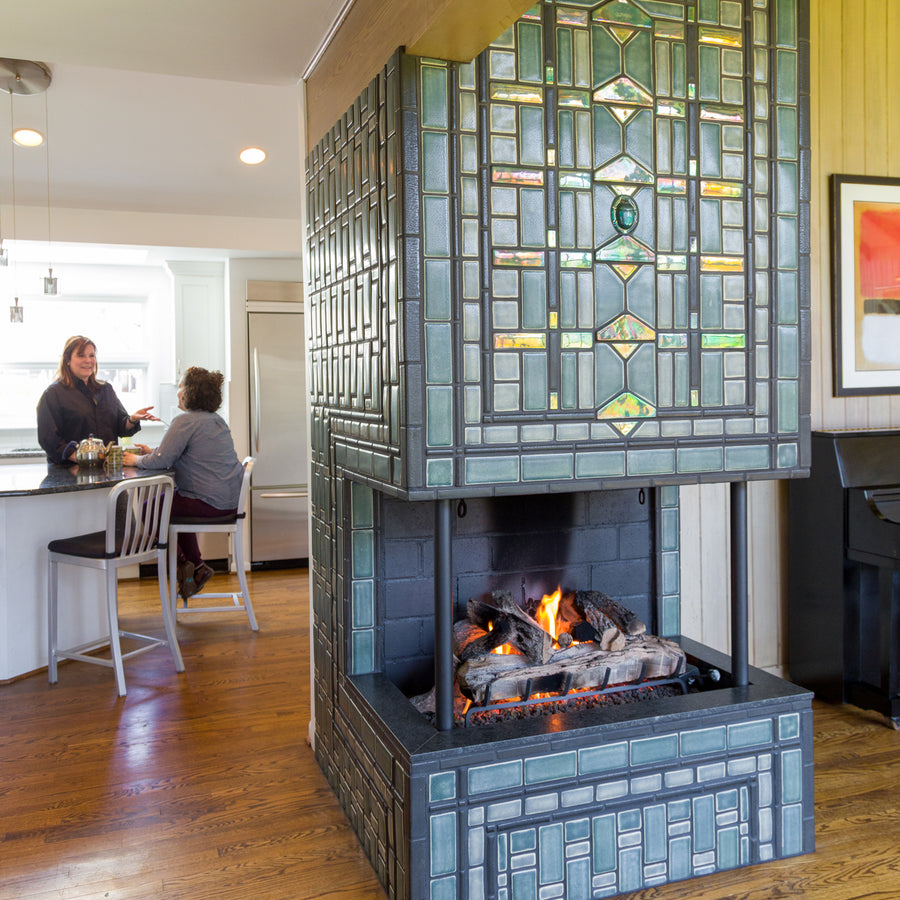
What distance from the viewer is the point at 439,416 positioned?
1899 mm

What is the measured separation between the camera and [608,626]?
246 cm

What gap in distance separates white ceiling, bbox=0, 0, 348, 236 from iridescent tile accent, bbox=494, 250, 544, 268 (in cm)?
102

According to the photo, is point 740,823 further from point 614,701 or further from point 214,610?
point 214,610

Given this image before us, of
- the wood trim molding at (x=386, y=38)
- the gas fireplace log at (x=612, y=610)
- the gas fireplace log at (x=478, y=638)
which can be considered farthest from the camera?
the gas fireplace log at (x=612, y=610)

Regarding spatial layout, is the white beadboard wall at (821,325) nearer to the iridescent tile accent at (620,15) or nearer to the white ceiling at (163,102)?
the iridescent tile accent at (620,15)

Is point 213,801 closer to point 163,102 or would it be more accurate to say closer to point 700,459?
point 700,459

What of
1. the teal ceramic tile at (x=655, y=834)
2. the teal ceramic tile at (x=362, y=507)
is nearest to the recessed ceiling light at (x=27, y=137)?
the teal ceramic tile at (x=362, y=507)

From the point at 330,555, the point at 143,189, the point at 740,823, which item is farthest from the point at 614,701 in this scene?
the point at 143,189

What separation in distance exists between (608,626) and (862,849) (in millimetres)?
871

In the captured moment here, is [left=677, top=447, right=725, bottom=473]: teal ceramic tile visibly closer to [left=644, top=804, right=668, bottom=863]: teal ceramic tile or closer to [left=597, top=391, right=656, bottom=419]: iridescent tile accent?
[left=597, top=391, right=656, bottom=419]: iridescent tile accent

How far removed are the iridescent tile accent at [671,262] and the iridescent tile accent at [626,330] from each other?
0.15 meters

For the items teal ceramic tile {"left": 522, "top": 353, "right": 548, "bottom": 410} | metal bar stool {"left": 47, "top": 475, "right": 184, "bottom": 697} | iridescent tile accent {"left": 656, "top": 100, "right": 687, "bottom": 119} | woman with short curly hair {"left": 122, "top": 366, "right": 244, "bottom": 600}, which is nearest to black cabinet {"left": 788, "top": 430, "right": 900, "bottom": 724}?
iridescent tile accent {"left": 656, "top": 100, "right": 687, "bottom": 119}

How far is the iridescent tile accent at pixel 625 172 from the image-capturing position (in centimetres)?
201

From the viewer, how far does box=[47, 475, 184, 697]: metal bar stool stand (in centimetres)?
368
